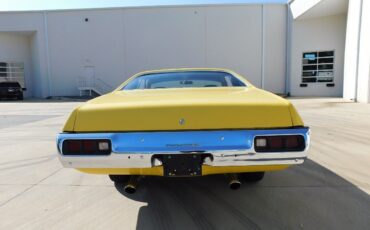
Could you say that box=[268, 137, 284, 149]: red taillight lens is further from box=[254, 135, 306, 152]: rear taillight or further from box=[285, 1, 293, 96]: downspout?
box=[285, 1, 293, 96]: downspout

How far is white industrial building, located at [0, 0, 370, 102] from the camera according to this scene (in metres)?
19.4

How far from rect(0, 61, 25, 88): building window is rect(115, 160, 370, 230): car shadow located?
2555 centimetres

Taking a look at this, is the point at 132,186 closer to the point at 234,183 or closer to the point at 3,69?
the point at 234,183

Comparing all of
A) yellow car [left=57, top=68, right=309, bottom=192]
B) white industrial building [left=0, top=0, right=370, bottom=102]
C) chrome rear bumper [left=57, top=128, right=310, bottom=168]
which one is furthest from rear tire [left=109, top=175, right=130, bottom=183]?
white industrial building [left=0, top=0, right=370, bottom=102]

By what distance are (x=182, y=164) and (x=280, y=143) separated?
75 centimetres

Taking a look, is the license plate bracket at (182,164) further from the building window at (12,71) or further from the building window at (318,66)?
the building window at (12,71)

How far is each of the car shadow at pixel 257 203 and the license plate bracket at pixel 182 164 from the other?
564 millimetres

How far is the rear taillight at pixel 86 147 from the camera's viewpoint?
2199 millimetres

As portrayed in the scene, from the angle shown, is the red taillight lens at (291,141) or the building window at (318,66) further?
the building window at (318,66)

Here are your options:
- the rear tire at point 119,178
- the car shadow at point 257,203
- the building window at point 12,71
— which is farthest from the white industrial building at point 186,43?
the rear tire at point 119,178

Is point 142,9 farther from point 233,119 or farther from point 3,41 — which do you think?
point 233,119

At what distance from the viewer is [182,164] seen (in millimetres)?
2189

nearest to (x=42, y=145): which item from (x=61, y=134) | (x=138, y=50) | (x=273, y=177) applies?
(x=61, y=134)

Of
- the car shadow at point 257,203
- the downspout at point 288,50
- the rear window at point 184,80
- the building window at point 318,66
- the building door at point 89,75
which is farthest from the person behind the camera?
the building door at point 89,75
